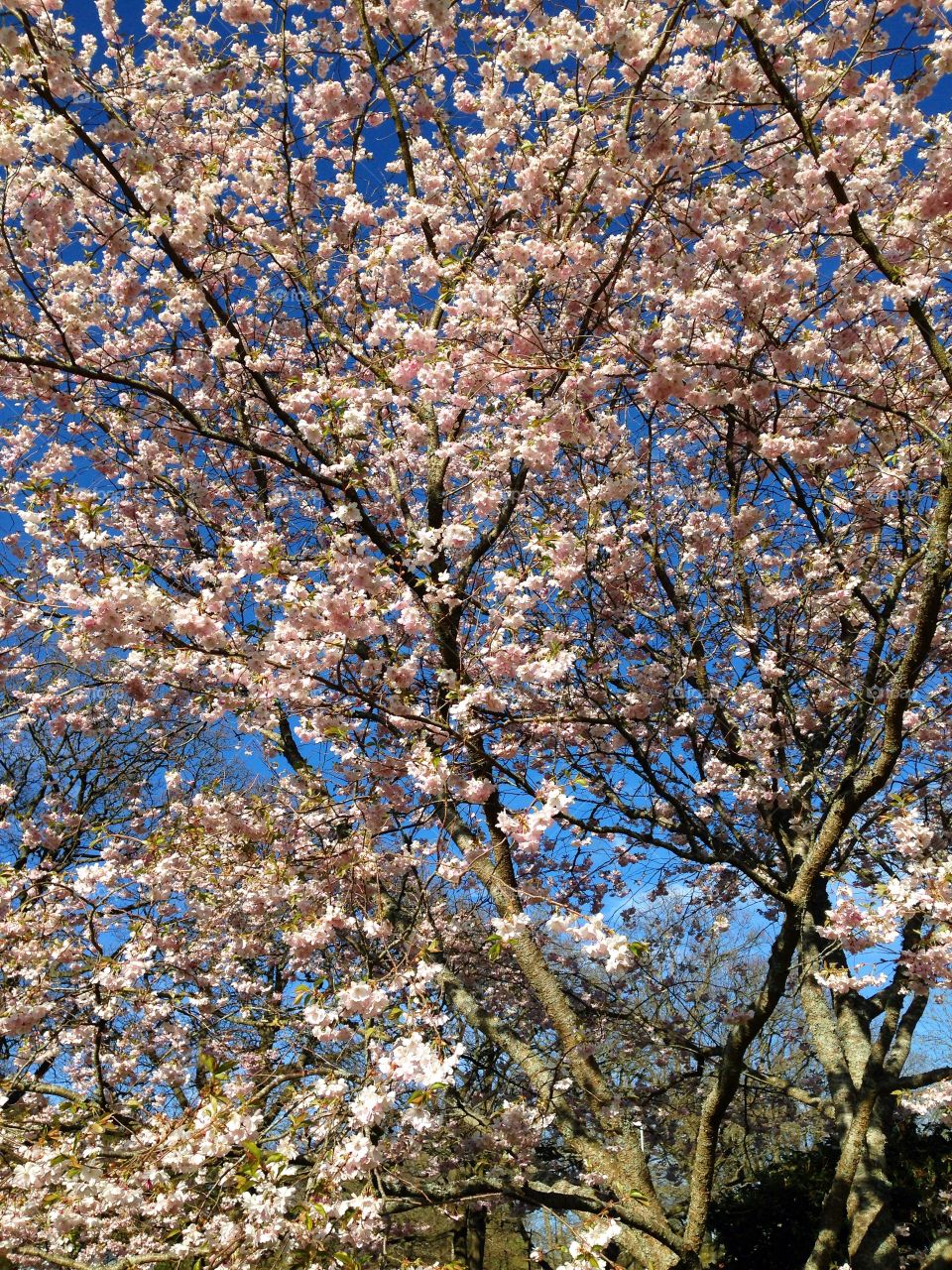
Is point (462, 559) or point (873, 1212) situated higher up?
point (462, 559)

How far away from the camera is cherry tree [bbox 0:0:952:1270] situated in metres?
3.46

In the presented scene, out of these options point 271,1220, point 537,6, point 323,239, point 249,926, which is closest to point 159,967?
point 249,926

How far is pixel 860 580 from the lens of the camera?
5102 mm

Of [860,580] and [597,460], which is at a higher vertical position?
[597,460]

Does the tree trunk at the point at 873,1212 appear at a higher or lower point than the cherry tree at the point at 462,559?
lower

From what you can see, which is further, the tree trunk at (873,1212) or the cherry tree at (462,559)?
the tree trunk at (873,1212)

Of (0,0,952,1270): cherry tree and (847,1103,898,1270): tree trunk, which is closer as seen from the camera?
(0,0,952,1270): cherry tree

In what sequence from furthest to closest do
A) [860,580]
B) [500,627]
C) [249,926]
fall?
[249,926]
[860,580]
[500,627]

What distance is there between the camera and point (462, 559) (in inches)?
219

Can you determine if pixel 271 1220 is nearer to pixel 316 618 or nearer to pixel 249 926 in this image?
pixel 316 618

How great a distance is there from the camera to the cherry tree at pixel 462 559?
3459mm

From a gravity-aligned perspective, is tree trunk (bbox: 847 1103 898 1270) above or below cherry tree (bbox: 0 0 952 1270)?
below

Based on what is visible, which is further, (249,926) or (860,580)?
(249,926)

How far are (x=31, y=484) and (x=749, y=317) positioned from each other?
3756mm
